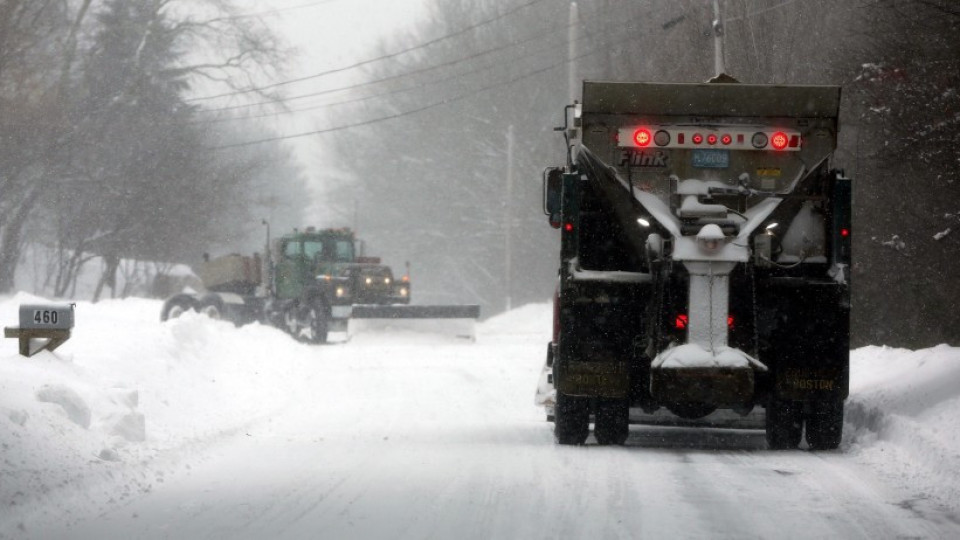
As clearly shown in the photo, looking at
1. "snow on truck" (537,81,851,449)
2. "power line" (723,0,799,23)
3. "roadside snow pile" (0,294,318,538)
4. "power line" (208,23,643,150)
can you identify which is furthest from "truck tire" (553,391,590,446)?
"power line" (208,23,643,150)

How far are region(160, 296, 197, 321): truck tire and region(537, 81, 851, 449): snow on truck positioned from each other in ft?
72.8

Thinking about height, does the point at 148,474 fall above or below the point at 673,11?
below

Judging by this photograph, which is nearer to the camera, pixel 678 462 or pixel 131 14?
pixel 678 462

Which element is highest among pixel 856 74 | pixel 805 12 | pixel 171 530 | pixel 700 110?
pixel 805 12

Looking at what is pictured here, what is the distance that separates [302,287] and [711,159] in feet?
77.8

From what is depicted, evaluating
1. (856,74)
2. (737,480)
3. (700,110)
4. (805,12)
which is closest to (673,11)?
(805,12)

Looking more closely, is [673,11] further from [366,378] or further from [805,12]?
[366,378]

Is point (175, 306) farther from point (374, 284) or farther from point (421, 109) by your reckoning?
point (421, 109)

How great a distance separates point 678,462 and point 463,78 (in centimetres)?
5264

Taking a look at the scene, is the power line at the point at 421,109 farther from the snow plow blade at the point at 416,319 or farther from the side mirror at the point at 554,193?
the side mirror at the point at 554,193

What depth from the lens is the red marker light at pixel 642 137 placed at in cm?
1133

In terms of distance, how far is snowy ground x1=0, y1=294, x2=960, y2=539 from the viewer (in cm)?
792

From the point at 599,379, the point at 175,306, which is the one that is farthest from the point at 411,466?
the point at 175,306

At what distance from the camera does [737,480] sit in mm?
9805
